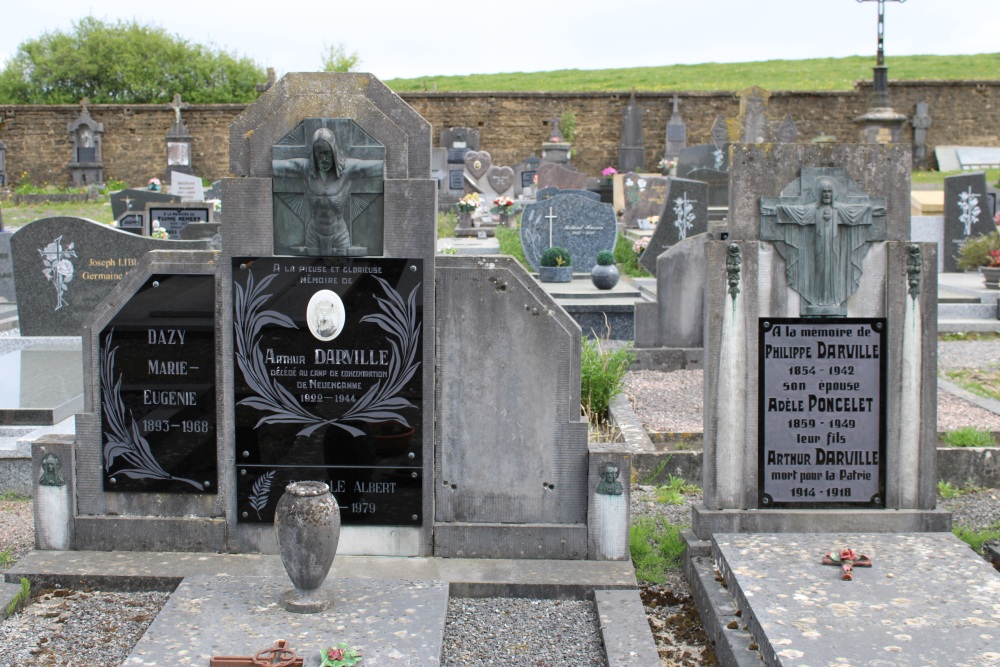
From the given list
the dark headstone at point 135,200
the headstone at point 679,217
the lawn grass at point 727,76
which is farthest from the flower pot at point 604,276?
the lawn grass at point 727,76

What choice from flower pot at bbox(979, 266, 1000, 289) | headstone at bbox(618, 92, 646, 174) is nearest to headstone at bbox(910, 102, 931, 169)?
headstone at bbox(618, 92, 646, 174)

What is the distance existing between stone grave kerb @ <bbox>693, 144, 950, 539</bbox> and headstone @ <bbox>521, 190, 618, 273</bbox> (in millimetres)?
8635

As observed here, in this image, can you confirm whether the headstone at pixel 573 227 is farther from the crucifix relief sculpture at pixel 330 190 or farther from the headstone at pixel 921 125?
the headstone at pixel 921 125

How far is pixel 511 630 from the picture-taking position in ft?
13.7

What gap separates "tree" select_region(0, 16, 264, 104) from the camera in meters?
48.5

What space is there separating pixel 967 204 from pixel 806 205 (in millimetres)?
11731

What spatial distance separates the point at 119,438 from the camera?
479cm

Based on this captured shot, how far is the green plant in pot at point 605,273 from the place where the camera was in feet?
37.9

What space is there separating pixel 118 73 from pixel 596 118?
24.8 metres

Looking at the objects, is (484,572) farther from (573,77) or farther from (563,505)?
(573,77)

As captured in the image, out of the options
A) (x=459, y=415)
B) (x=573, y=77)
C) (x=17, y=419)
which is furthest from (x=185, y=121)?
(x=459, y=415)

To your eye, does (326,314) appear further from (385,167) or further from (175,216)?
A: (175,216)

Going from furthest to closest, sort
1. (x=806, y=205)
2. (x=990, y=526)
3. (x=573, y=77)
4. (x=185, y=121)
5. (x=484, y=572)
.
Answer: (x=573, y=77), (x=185, y=121), (x=990, y=526), (x=806, y=205), (x=484, y=572)

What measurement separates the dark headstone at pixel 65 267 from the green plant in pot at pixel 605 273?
4686 mm
